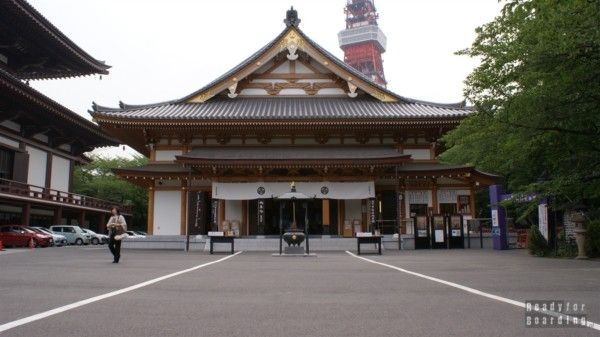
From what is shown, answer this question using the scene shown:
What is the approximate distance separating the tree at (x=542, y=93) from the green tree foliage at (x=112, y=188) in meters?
42.2

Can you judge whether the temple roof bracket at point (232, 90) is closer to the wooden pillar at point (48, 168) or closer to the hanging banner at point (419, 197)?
the hanging banner at point (419, 197)

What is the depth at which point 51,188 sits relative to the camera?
107 ft

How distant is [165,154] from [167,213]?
11.1 feet

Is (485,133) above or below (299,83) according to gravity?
below

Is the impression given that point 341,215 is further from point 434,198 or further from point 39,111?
point 39,111

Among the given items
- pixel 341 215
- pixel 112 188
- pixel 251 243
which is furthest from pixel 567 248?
pixel 112 188

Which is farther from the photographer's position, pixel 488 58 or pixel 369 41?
pixel 369 41

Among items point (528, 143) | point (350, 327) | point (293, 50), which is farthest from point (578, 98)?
point (293, 50)

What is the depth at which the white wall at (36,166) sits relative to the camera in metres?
30.2

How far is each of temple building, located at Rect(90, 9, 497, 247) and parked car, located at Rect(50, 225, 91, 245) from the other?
347 inches

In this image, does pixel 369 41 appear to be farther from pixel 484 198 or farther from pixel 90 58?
pixel 90 58

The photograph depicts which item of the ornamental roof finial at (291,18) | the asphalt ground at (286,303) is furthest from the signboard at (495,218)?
the ornamental roof finial at (291,18)

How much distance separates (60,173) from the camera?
3444cm

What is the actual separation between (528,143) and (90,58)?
3040 centimetres
